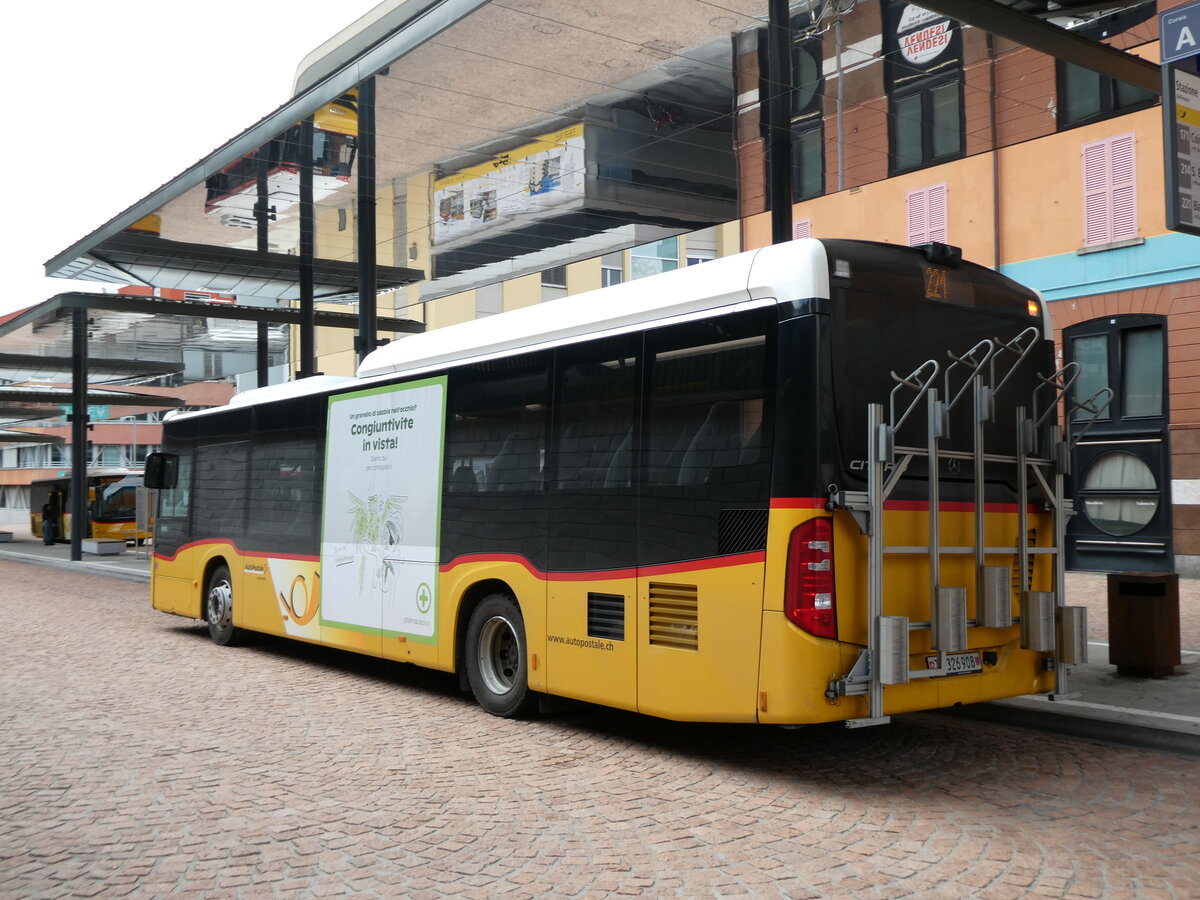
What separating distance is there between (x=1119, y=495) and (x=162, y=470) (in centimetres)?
1520

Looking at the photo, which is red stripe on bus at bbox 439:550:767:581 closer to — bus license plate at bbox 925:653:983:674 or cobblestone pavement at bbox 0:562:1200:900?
cobblestone pavement at bbox 0:562:1200:900

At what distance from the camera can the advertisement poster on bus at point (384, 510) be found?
→ 377 inches

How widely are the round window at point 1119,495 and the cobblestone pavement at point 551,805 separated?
13.0m

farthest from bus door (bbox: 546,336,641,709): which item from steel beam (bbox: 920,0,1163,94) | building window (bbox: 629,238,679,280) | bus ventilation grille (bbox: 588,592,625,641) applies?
building window (bbox: 629,238,679,280)

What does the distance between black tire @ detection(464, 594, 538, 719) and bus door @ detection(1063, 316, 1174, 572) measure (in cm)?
1347

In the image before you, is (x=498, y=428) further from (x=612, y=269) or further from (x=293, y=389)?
(x=612, y=269)

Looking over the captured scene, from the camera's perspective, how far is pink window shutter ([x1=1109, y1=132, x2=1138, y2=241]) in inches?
784

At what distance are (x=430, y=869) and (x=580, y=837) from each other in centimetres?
77

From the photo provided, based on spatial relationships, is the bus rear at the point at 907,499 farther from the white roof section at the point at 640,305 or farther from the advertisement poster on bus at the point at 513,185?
the advertisement poster on bus at the point at 513,185

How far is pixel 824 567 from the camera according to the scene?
631 cm

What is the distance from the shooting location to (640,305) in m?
7.54

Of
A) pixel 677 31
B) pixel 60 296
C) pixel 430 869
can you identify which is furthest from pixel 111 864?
pixel 60 296

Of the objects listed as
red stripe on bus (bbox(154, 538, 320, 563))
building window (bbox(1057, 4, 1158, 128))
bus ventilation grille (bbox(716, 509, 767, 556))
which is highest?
building window (bbox(1057, 4, 1158, 128))

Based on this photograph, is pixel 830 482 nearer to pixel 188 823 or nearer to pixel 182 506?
pixel 188 823
